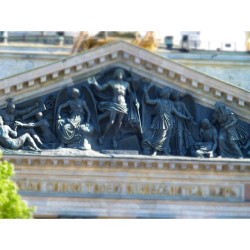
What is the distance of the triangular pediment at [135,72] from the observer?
130 feet

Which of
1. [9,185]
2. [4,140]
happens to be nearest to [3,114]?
[4,140]

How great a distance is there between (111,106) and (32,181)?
11.2ft

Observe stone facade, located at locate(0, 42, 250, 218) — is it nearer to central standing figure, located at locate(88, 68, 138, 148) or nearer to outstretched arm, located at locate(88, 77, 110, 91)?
central standing figure, located at locate(88, 68, 138, 148)

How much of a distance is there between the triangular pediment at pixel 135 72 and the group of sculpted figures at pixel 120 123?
313 millimetres

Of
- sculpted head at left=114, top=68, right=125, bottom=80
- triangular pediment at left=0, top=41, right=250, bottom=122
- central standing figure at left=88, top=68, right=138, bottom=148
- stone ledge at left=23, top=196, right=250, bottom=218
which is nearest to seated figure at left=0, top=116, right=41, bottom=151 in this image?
triangular pediment at left=0, top=41, right=250, bottom=122

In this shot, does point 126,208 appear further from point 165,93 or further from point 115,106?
point 165,93

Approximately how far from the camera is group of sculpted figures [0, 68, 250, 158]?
128 feet

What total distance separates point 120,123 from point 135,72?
6.28 ft

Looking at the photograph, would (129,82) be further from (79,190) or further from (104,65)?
(79,190)

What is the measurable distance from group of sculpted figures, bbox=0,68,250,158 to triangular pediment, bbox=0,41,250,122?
0.31 meters

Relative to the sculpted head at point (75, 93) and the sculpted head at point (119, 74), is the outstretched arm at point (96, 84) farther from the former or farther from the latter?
the sculpted head at point (75, 93)

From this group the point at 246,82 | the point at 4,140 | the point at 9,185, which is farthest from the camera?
the point at 246,82

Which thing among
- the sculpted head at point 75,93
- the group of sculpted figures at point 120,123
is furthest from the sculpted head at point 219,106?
the sculpted head at point 75,93

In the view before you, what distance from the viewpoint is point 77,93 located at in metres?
39.3
